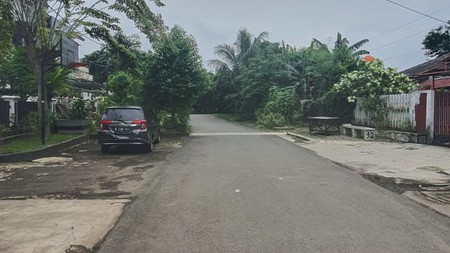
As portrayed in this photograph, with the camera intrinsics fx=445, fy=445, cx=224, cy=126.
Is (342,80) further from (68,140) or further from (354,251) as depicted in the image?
(354,251)

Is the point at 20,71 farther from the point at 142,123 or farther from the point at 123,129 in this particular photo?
the point at 142,123

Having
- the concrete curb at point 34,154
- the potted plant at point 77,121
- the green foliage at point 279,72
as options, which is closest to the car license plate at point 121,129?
the concrete curb at point 34,154

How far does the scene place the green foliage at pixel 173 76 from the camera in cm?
2173

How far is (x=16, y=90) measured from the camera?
21.6 meters

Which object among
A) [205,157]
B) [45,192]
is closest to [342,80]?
[205,157]

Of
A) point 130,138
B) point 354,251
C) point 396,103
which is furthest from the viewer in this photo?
point 396,103

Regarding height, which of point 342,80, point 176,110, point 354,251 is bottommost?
point 354,251

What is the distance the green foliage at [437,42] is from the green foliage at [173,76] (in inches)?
887

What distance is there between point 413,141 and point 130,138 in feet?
34.5

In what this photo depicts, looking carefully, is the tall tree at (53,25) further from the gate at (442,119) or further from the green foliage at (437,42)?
the green foliage at (437,42)

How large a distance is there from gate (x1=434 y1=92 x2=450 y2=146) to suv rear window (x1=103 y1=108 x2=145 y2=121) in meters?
10.6

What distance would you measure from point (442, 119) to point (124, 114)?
442 inches

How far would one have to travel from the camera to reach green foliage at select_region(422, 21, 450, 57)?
115 ft

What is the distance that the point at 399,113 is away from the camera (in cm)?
1875
